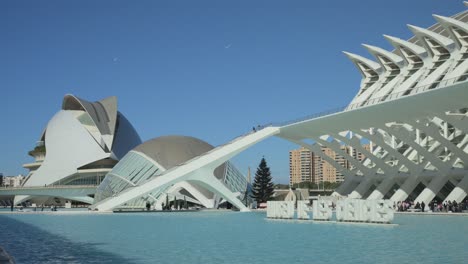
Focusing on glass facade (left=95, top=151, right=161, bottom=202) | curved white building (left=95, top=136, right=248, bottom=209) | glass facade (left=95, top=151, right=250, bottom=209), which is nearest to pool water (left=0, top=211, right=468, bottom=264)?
glass facade (left=95, top=151, right=250, bottom=209)

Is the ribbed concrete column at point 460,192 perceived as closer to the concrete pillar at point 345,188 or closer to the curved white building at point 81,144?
the concrete pillar at point 345,188

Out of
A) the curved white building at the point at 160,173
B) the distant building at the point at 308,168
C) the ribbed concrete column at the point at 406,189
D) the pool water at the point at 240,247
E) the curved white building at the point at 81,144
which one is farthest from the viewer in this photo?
the distant building at the point at 308,168

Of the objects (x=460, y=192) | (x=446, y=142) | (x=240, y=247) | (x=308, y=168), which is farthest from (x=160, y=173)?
(x=308, y=168)

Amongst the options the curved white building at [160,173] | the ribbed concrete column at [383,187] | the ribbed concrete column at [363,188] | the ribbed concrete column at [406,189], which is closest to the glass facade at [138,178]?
the curved white building at [160,173]

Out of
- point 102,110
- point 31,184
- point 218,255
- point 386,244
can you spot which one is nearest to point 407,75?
point 386,244

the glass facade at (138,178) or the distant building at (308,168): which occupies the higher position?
the distant building at (308,168)

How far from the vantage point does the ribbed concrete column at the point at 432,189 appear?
40969 millimetres

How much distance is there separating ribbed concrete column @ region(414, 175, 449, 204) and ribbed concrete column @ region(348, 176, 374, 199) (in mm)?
7233

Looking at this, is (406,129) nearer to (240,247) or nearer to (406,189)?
(406,189)

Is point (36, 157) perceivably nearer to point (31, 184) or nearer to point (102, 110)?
point (31, 184)

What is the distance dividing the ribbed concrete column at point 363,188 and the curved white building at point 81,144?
44.3 m

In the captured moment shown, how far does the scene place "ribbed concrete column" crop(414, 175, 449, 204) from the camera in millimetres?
40969

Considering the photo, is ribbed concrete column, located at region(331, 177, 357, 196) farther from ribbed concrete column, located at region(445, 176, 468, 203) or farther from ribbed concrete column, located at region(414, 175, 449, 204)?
ribbed concrete column, located at region(445, 176, 468, 203)

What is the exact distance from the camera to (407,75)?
50562mm
